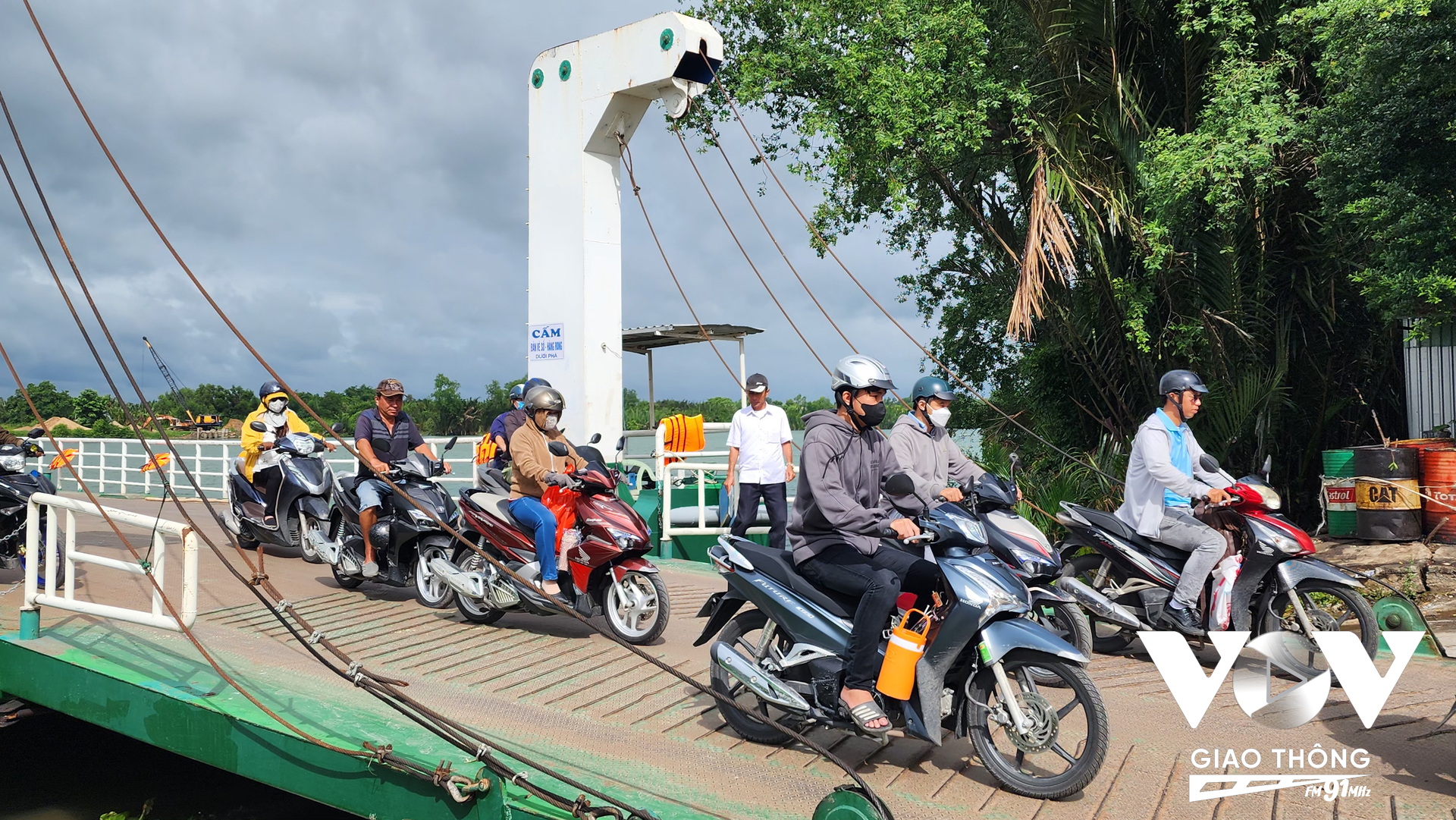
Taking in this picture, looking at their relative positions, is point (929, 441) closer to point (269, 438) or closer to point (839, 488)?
point (839, 488)

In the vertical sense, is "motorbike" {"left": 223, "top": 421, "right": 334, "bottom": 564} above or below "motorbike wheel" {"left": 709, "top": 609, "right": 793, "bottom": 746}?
above

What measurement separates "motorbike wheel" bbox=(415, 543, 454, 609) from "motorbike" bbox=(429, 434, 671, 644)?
0.59 metres

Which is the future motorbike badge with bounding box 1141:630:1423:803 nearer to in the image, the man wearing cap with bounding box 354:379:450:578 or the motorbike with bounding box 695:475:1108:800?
the motorbike with bounding box 695:475:1108:800

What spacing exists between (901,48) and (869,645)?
457 inches

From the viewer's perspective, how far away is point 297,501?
9.43 meters

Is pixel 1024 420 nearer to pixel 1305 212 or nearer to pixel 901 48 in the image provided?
pixel 1305 212

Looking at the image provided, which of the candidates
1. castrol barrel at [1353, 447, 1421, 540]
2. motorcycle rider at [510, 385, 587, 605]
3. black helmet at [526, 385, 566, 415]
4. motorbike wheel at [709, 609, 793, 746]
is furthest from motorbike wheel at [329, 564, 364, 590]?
castrol barrel at [1353, 447, 1421, 540]

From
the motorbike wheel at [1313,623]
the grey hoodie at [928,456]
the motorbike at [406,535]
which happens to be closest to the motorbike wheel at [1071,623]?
the grey hoodie at [928,456]

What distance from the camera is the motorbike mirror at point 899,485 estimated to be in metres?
3.99

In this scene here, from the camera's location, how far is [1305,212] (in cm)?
1159

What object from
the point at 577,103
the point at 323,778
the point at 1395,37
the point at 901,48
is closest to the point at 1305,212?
the point at 1395,37

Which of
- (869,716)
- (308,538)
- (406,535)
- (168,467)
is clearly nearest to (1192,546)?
(869,716)

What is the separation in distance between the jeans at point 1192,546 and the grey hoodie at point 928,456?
1.19 meters

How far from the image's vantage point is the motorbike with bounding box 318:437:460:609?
7.54 m
